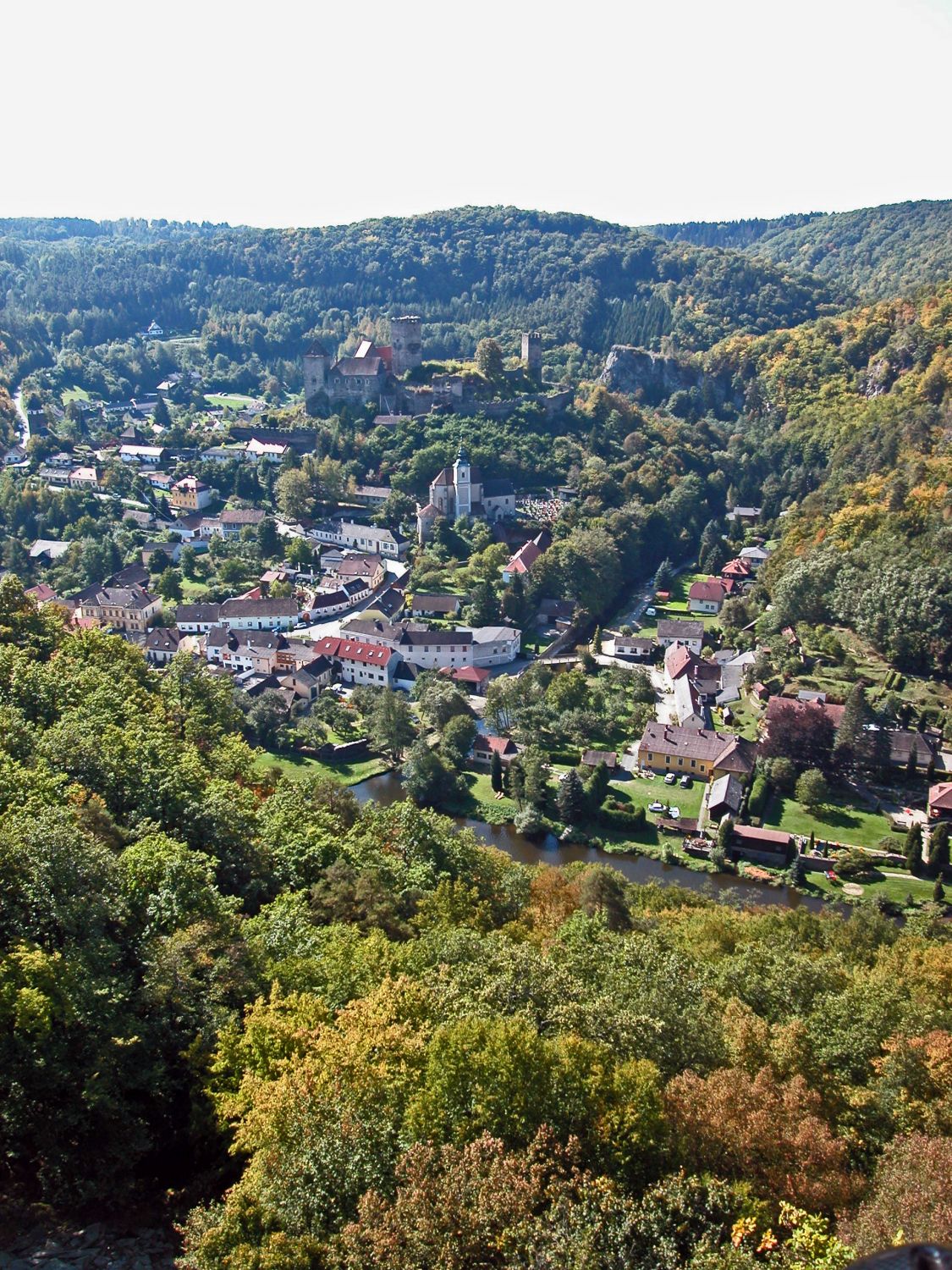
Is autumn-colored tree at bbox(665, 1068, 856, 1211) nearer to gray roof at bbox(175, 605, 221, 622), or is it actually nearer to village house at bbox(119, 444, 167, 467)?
gray roof at bbox(175, 605, 221, 622)

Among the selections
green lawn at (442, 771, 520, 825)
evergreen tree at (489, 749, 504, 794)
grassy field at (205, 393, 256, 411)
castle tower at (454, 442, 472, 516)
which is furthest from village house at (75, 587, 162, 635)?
grassy field at (205, 393, 256, 411)

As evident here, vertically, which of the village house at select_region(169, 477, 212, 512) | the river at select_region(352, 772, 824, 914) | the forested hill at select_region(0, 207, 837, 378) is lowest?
the river at select_region(352, 772, 824, 914)

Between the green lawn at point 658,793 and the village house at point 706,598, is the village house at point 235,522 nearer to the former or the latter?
the village house at point 706,598

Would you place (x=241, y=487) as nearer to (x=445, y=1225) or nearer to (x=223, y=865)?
(x=223, y=865)

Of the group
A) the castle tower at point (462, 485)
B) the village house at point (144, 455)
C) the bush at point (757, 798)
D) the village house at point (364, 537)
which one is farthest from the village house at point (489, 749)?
the village house at point (144, 455)

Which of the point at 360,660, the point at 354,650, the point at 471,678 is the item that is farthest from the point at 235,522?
the point at 471,678

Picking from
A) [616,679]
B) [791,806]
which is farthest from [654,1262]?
[616,679]

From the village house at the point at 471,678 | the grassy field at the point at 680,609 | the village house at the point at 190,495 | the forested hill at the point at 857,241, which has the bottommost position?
the village house at the point at 471,678
